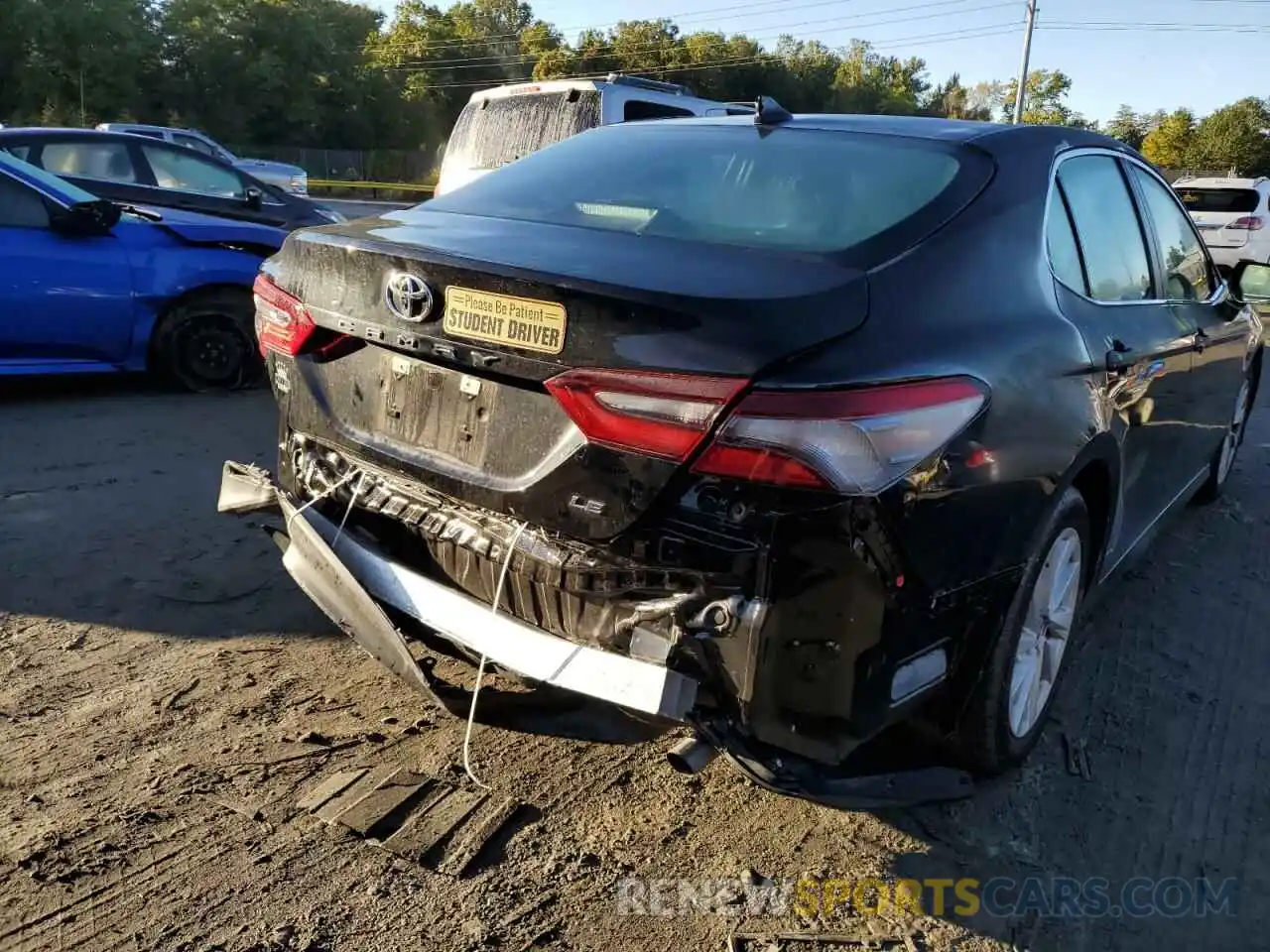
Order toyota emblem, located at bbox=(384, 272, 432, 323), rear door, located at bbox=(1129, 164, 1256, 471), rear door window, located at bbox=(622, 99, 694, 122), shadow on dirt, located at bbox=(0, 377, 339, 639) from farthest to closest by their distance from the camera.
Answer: rear door window, located at bbox=(622, 99, 694, 122) → rear door, located at bbox=(1129, 164, 1256, 471) → shadow on dirt, located at bbox=(0, 377, 339, 639) → toyota emblem, located at bbox=(384, 272, 432, 323)

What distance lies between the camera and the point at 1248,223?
49.4 feet

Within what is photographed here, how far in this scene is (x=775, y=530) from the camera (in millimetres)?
2100

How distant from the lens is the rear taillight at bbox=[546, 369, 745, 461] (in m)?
2.07

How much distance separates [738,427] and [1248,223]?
15.8 m

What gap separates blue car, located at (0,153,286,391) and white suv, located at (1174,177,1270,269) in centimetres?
1312

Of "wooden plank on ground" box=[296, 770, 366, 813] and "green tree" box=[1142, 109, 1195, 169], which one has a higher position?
"green tree" box=[1142, 109, 1195, 169]

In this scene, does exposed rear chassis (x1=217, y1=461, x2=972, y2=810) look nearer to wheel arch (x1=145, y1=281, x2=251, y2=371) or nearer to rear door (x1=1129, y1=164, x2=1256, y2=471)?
rear door (x1=1129, y1=164, x2=1256, y2=471)

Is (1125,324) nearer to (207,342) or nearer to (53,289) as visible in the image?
(207,342)

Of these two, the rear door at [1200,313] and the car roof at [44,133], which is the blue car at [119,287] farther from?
the rear door at [1200,313]

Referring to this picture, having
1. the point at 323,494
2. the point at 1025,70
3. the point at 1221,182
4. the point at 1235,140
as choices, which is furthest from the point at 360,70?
the point at 323,494

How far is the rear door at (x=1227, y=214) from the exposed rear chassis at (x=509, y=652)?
49.6ft

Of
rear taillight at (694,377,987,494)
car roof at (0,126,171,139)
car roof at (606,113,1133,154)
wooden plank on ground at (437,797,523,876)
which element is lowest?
wooden plank on ground at (437,797,523,876)

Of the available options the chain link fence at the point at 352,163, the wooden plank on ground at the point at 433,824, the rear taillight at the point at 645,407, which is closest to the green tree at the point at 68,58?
the chain link fence at the point at 352,163

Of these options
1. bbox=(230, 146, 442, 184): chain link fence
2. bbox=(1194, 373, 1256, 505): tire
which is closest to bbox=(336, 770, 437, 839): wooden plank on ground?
bbox=(1194, 373, 1256, 505): tire
